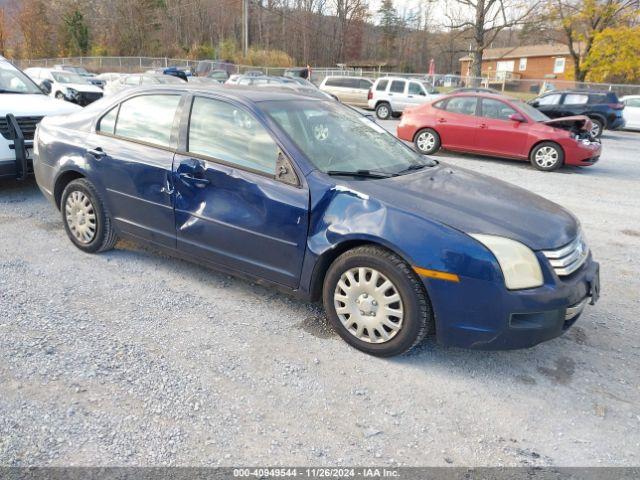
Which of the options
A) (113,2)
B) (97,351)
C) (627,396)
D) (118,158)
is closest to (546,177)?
(627,396)

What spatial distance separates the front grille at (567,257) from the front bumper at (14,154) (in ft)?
19.3

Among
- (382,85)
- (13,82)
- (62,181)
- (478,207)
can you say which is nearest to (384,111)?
(382,85)

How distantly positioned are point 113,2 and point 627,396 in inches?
2830

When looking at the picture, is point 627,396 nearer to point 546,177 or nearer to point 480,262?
point 480,262

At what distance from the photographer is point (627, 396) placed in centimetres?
294

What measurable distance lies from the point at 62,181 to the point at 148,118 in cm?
123

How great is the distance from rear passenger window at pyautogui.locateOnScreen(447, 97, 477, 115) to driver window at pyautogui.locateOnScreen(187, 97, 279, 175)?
8.62 meters

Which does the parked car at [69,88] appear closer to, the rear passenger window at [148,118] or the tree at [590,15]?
the rear passenger window at [148,118]

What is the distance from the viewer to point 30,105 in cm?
666

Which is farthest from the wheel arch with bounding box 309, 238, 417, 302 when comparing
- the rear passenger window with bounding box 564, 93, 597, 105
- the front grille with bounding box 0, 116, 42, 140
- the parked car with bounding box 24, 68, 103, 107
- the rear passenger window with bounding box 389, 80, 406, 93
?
the rear passenger window with bounding box 389, 80, 406, 93

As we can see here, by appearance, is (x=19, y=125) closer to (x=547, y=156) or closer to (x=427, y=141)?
(x=427, y=141)

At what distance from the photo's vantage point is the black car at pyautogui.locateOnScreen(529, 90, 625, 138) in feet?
56.9

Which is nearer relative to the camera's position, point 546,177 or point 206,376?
point 206,376

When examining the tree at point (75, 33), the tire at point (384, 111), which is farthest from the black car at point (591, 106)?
the tree at point (75, 33)
